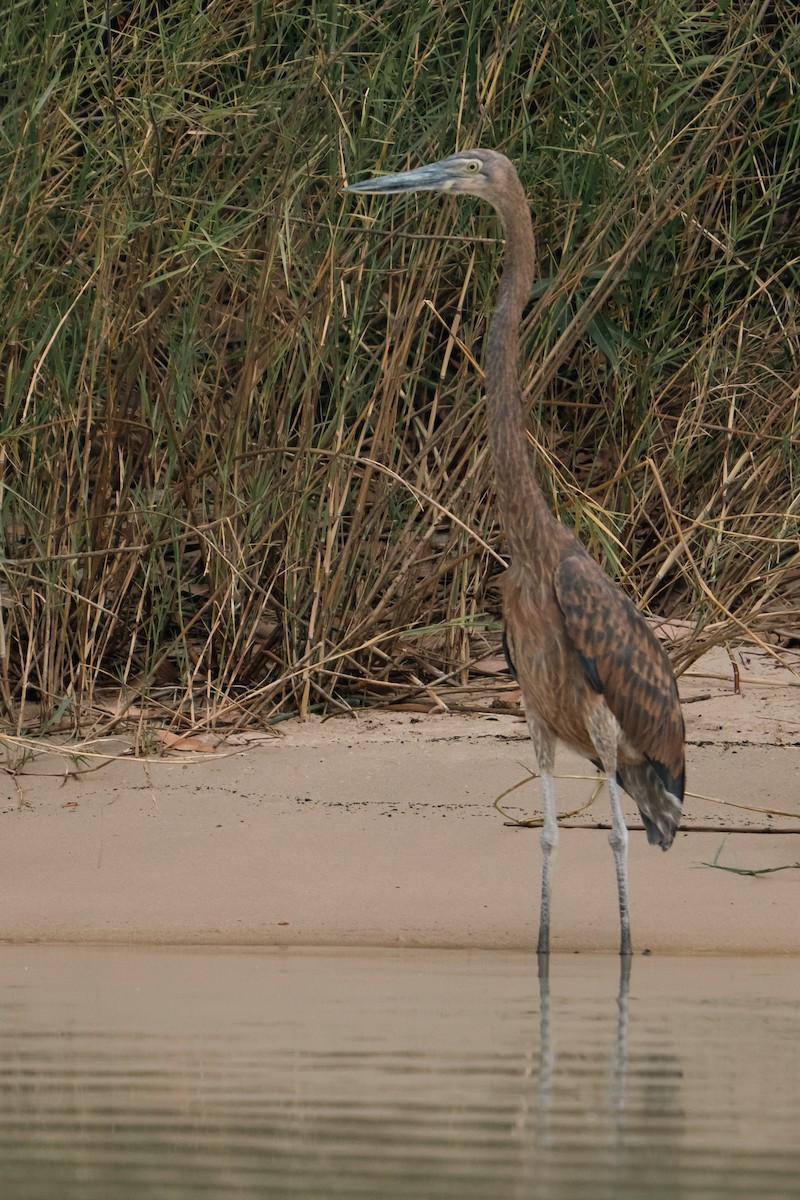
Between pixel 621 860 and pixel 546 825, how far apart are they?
0.24 m

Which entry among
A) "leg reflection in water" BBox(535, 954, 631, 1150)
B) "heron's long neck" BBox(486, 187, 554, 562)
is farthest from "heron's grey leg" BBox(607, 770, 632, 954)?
"heron's long neck" BBox(486, 187, 554, 562)

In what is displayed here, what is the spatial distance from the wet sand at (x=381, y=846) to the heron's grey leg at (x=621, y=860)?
0.43 ft

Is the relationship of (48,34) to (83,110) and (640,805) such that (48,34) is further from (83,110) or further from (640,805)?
(640,805)

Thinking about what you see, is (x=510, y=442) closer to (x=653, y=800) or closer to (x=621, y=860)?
(x=653, y=800)

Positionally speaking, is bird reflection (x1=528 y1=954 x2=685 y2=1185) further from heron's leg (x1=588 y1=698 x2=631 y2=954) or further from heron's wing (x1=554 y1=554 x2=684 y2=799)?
heron's wing (x1=554 y1=554 x2=684 y2=799)

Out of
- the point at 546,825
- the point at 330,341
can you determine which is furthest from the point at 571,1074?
the point at 330,341

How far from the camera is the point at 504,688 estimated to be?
688 cm

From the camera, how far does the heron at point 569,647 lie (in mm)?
5695

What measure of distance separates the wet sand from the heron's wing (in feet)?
1.02

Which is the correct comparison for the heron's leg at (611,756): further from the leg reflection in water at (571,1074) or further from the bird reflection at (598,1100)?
the bird reflection at (598,1100)

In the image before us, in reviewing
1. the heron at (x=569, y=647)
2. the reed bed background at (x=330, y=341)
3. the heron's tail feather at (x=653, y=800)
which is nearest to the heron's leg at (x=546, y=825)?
the heron at (x=569, y=647)

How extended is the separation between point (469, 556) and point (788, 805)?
140 cm

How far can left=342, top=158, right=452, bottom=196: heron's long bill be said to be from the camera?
5879mm

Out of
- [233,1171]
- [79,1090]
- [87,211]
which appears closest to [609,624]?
[87,211]
